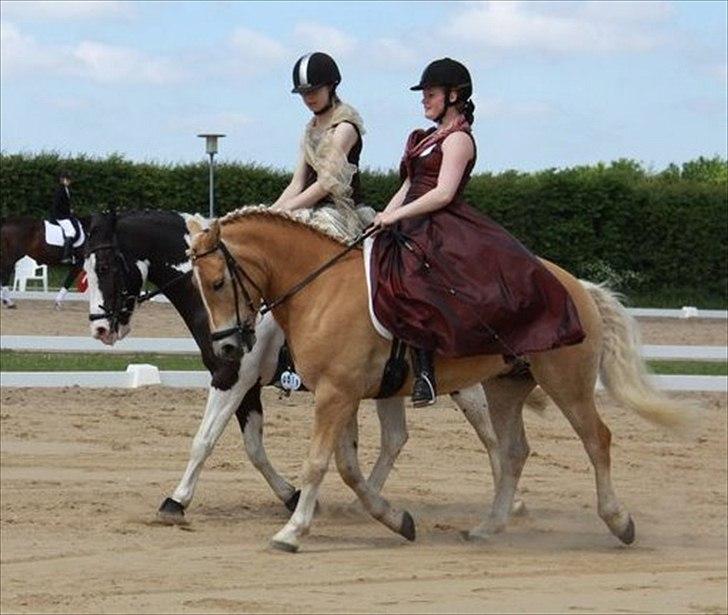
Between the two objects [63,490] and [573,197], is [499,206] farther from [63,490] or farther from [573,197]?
[63,490]

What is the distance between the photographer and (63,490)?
1023 centimetres

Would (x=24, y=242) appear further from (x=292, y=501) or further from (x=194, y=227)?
(x=194, y=227)

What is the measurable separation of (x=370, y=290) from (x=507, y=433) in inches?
59.9

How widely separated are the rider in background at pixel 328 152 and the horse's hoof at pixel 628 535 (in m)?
2.13

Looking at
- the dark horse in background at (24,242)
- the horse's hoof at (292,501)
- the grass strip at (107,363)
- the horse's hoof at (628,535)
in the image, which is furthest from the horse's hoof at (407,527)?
the dark horse in background at (24,242)

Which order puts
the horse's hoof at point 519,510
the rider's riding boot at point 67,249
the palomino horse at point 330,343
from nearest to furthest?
the palomino horse at point 330,343, the horse's hoof at point 519,510, the rider's riding boot at point 67,249

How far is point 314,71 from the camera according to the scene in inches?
355

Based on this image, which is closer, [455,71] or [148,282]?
[455,71]

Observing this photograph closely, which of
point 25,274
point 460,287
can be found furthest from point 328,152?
point 25,274

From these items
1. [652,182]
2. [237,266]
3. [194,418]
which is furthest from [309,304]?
[652,182]

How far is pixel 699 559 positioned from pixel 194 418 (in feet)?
18.6

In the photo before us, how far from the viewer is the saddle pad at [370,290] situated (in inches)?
333

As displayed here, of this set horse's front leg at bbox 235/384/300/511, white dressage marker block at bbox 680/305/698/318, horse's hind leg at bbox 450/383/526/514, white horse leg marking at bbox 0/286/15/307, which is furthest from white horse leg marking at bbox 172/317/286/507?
white dressage marker block at bbox 680/305/698/318

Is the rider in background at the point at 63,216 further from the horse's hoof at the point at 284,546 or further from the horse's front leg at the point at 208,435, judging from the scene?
the horse's hoof at the point at 284,546
